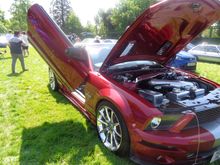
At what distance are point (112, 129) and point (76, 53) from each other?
4.66 feet

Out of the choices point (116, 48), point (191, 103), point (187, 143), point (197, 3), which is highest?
point (197, 3)

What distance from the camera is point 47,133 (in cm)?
452

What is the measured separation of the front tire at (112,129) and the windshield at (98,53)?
87 cm

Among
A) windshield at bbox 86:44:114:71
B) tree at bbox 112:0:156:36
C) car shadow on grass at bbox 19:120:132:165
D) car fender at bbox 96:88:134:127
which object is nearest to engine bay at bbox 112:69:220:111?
car fender at bbox 96:88:134:127

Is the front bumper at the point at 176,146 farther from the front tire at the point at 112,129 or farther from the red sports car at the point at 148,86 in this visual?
the front tire at the point at 112,129

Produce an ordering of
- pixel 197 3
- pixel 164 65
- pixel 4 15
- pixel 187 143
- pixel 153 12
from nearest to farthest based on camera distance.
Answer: pixel 187 143 → pixel 197 3 → pixel 153 12 → pixel 164 65 → pixel 4 15

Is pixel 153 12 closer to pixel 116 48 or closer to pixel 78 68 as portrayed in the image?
pixel 116 48

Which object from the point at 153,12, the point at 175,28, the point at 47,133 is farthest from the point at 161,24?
the point at 47,133

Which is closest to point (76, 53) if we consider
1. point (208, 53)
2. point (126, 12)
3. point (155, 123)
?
point (155, 123)

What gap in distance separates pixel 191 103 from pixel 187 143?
0.62 metres

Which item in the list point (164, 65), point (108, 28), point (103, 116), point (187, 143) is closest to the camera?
point (187, 143)

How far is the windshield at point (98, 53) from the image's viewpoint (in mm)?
4805

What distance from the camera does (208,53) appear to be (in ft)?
50.8

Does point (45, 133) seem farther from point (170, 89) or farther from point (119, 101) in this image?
point (170, 89)
